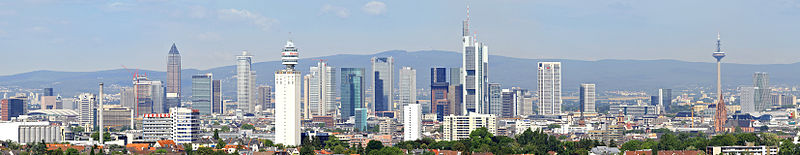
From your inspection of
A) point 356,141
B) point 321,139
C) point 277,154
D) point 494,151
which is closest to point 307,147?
point 277,154

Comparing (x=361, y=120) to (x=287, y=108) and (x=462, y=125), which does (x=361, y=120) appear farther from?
(x=287, y=108)

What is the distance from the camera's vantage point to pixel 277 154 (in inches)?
3342

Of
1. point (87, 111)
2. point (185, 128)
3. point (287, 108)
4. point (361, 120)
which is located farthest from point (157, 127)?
point (87, 111)

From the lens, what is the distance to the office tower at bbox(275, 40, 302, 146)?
4229 inches

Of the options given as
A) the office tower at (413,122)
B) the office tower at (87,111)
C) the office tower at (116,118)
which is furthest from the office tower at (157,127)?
Answer: the office tower at (87,111)

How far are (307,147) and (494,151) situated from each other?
11714 mm

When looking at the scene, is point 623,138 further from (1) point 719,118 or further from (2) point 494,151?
(1) point 719,118

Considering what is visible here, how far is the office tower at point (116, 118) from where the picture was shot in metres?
164

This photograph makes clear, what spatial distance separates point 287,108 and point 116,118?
64451 mm

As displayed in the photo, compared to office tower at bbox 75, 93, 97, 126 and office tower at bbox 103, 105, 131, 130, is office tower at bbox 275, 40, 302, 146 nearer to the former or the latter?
office tower at bbox 103, 105, 131, 130

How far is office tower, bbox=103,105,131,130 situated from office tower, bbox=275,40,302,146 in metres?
56.1

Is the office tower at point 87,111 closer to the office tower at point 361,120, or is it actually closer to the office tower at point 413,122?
the office tower at point 361,120

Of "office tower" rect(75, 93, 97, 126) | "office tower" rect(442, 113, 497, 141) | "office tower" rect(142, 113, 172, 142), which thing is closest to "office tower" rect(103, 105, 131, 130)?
"office tower" rect(75, 93, 97, 126)

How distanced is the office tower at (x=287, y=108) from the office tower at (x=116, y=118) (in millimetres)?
56098
